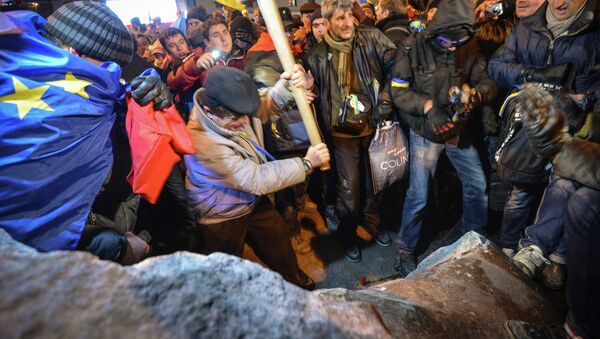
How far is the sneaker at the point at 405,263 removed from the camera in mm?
3615

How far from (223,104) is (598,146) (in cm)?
233

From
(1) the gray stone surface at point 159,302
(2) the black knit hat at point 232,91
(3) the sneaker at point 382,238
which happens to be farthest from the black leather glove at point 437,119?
(1) the gray stone surface at point 159,302

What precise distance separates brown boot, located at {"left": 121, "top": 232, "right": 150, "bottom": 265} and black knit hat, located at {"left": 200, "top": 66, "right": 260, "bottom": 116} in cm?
114

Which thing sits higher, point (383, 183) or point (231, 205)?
point (231, 205)

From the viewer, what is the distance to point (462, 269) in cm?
183

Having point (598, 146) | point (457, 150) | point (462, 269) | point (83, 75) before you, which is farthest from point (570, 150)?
point (83, 75)

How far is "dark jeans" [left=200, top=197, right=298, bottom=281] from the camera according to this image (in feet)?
9.33

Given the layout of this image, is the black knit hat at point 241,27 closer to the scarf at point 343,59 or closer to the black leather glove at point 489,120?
the scarf at point 343,59

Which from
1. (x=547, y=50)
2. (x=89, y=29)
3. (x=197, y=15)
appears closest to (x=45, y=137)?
(x=89, y=29)

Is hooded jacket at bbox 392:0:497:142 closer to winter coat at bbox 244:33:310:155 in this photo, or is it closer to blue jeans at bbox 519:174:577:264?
blue jeans at bbox 519:174:577:264

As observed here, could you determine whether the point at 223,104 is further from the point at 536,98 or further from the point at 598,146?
the point at 598,146

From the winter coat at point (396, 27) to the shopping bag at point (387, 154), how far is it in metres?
1.21

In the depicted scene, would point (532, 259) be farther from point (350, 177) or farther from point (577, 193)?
point (350, 177)

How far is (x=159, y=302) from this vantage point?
800 mm
